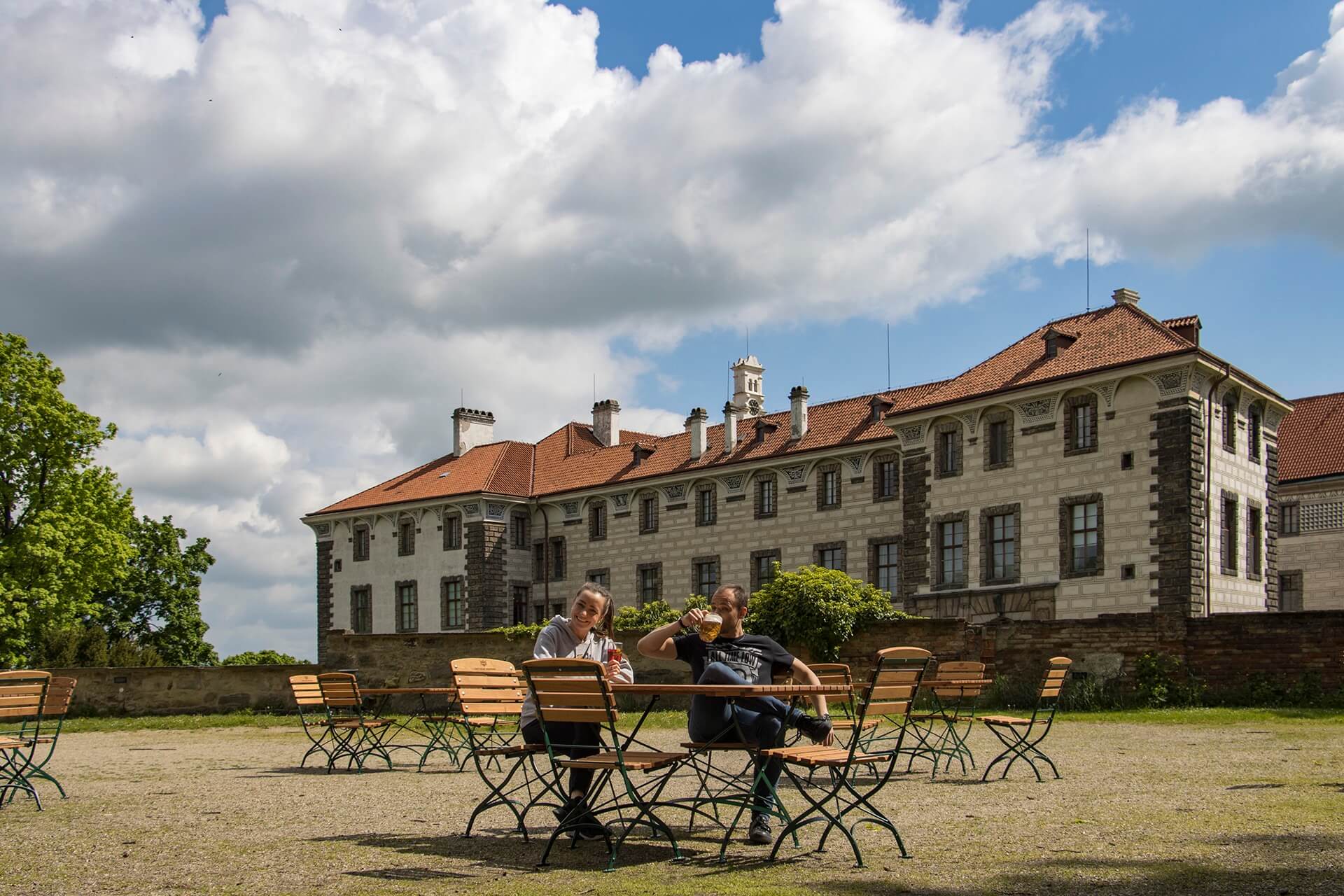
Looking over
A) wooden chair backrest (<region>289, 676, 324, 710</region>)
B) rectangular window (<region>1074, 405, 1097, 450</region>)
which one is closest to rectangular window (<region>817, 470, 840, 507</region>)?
rectangular window (<region>1074, 405, 1097, 450</region>)

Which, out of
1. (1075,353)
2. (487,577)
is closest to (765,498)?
(487,577)

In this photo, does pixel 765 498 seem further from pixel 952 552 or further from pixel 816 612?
pixel 816 612

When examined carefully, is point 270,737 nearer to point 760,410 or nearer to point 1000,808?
point 1000,808

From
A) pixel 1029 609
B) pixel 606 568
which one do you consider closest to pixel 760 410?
pixel 606 568

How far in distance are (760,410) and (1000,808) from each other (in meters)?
39.8

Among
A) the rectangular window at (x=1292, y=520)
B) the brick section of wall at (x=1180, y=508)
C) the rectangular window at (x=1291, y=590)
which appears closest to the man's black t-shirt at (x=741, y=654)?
the brick section of wall at (x=1180, y=508)

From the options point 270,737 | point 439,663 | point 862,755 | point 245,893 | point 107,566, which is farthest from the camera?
point 107,566

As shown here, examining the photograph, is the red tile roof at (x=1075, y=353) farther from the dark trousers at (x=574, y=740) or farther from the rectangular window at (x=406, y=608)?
the dark trousers at (x=574, y=740)

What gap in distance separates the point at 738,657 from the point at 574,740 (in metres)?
1.15

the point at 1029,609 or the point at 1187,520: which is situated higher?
the point at 1187,520

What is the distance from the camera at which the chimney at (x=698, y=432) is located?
148ft

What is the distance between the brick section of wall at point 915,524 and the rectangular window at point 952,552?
376 millimetres

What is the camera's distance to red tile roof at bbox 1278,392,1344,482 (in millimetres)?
39688

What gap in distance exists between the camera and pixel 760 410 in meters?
49.1
